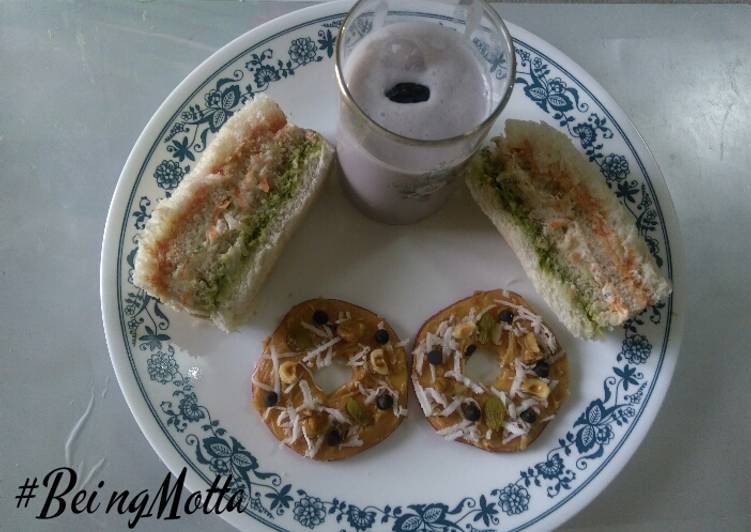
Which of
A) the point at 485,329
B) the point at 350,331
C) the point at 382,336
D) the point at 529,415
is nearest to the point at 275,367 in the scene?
the point at 350,331

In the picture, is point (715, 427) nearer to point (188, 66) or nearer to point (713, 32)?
point (713, 32)

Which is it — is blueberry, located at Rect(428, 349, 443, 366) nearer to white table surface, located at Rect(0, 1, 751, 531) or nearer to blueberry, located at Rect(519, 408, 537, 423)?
blueberry, located at Rect(519, 408, 537, 423)

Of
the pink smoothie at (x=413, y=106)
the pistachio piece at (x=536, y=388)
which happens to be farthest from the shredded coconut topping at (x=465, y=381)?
the pink smoothie at (x=413, y=106)

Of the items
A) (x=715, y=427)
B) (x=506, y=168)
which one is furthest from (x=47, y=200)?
(x=715, y=427)

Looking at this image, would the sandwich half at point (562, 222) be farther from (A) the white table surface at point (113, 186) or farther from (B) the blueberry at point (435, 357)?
(A) the white table surface at point (113, 186)

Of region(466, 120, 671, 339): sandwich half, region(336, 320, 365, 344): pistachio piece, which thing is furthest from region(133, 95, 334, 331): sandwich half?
region(466, 120, 671, 339): sandwich half
